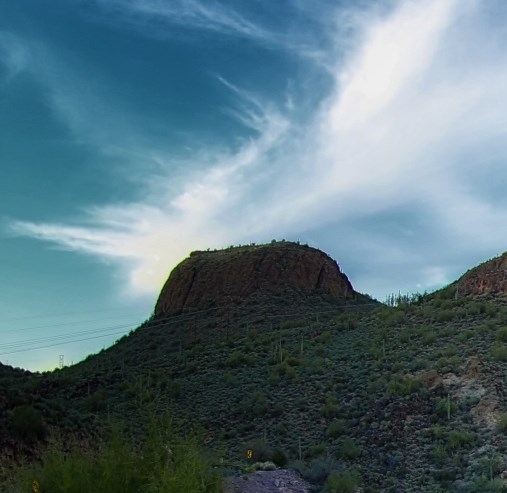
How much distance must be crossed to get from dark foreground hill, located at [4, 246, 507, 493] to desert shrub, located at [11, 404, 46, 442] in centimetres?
153

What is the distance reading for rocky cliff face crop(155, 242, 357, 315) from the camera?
241 feet

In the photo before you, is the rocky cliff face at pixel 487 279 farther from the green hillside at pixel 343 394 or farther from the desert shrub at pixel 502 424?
the desert shrub at pixel 502 424

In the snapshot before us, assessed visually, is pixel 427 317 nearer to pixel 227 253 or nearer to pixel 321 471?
pixel 321 471

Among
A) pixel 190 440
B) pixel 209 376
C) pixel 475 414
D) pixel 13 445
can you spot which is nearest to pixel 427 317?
pixel 209 376

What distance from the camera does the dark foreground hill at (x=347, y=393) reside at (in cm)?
2719

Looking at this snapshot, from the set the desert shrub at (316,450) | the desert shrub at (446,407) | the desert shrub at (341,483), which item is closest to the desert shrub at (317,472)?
the desert shrub at (341,483)

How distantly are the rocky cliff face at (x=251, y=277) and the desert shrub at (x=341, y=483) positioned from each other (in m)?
46.8

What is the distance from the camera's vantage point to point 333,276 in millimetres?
79688

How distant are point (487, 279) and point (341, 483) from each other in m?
30.0

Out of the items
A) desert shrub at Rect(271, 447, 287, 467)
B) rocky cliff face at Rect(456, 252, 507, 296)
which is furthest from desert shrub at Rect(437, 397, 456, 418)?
rocky cliff face at Rect(456, 252, 507, 296)

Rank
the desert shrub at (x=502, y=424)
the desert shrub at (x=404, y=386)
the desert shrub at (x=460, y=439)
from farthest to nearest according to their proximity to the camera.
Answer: the desert shrub at (x=404, y=386) → the desert shrub at (x=502, y=424) → the desert shrub at (x=460, y=439)

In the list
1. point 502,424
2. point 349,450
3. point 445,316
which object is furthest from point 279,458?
point 445,316

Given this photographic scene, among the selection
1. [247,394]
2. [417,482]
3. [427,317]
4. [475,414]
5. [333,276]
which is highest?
[333,276]

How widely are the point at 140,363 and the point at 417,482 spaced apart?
3432 centimetres
